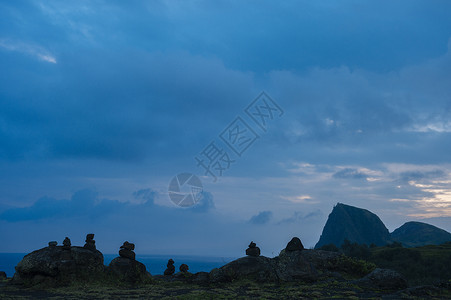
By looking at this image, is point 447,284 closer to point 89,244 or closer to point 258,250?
point 258,250

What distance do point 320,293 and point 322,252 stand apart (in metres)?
15.6

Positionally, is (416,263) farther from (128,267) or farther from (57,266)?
(57,266)

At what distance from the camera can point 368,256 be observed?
88.9 metres

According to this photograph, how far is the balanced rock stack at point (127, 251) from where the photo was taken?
123 ft

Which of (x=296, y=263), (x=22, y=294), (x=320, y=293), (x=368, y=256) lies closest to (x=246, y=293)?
(x=320, y=293)

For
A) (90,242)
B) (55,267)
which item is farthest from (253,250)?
(55,267)

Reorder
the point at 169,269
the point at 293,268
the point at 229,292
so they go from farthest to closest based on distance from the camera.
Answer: the point at 169,269
the point at 293,268
the point at 229,292

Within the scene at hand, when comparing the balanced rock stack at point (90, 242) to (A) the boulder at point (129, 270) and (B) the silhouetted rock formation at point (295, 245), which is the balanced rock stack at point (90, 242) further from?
(B) the silhouetted rock formation at point (295, 245)

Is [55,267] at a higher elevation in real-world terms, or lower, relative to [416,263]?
higher

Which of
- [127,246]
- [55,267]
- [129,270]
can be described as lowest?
[129,270]

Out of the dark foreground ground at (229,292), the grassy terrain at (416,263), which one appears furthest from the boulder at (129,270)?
the grassy terrain at (416,263)

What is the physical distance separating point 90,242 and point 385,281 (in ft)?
103

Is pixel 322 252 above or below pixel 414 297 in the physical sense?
above

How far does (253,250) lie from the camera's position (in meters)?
39.9
